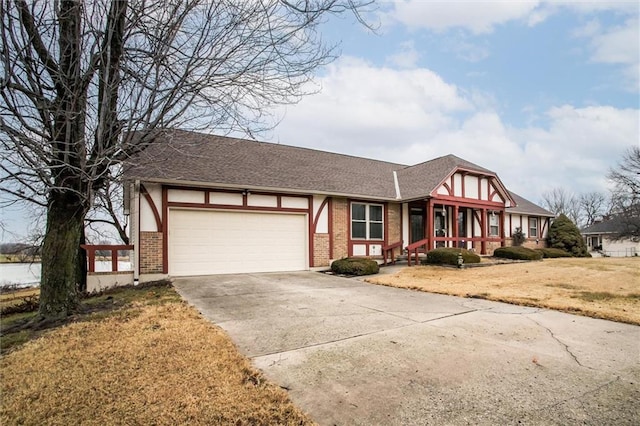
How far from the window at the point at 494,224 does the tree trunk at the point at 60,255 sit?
2028 cm

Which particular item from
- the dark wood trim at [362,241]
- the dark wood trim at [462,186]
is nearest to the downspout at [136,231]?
the dark wood trim at [362,241]

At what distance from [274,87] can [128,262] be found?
8.80 meters

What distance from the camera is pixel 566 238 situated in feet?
73.2

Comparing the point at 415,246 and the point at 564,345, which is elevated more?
the point at 415,246

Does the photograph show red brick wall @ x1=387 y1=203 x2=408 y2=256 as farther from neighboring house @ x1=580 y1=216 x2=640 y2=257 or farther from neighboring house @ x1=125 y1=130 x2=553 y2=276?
neighboring house @ x1=580 y1=216 x2=640 y2=257

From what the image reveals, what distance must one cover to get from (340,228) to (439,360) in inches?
423

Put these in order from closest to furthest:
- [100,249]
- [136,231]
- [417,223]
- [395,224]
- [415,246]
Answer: [100,249] < [136,231] < [415,246] < [395,224] < [417,223]

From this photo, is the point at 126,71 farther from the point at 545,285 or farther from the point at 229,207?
the point at 545,285

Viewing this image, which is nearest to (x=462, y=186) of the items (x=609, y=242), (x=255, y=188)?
(x=255, y=188)

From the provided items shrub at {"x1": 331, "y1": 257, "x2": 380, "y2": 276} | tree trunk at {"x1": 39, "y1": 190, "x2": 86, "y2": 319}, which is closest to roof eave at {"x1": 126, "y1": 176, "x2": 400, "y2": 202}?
shrub at {"x1": 331, "y1": 257, "x2": 380, "y2": 276}

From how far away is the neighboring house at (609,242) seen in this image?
40.2m

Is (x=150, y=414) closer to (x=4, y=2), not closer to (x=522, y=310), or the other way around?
(x=4, y=2)

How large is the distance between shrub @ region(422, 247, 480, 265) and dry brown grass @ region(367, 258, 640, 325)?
27.8 inches

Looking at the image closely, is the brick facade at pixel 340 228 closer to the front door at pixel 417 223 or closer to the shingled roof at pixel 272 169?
the shingled roof at pixel 272 169
